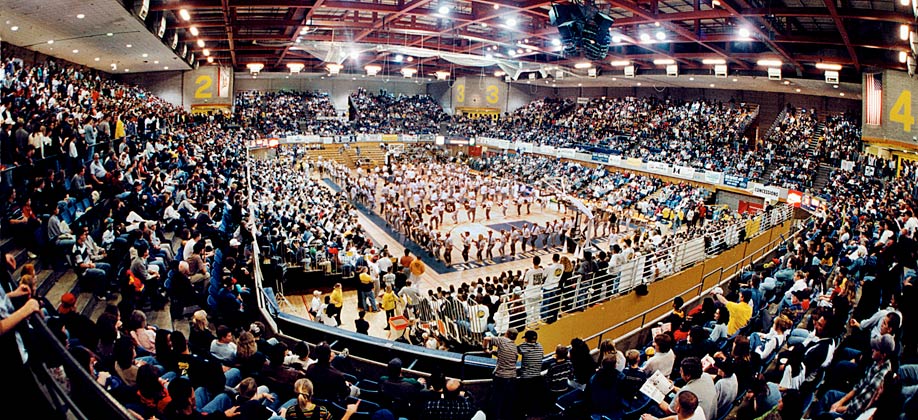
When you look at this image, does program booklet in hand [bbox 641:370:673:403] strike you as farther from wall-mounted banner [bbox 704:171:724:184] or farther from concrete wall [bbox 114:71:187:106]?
concrete wall [bbox 114:71:187:106]

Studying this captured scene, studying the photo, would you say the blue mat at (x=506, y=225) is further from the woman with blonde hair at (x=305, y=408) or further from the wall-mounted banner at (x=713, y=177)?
the woman with blonde hair at (x=305, y=408)

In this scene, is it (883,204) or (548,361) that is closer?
(548,361)

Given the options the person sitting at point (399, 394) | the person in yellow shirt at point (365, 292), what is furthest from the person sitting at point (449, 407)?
the person in yellow shirt at point (365, 292)

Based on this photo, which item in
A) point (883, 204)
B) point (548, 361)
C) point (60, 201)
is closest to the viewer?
point (548, 361)

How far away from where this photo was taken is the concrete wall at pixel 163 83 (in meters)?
36.1

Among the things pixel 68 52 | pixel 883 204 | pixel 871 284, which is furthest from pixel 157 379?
pixel 68 52

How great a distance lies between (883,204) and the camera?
51.4 ft

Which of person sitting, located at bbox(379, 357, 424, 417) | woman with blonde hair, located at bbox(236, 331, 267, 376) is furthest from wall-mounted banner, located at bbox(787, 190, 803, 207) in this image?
woman with blonde hair, located at bbox(236, 331, 267, 376)

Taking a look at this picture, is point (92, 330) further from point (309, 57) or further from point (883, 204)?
point (309, 57)

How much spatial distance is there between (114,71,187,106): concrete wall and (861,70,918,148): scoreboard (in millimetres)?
39900

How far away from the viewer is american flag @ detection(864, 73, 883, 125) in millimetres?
19078

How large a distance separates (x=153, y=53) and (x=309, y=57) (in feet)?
43.3

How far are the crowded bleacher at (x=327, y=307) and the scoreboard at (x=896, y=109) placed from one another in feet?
5.18

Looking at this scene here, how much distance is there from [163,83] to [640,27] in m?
32.7
